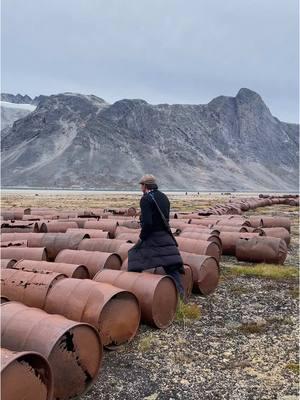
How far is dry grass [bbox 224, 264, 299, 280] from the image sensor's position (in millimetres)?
12344

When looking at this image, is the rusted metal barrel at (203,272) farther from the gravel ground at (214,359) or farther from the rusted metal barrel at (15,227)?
the rusted metal barrel at (15,227)

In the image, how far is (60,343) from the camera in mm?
5473

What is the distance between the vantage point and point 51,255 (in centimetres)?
1269

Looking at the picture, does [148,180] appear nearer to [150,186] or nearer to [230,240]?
[150,186]

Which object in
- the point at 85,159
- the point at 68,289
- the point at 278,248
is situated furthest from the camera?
the point at 85,159

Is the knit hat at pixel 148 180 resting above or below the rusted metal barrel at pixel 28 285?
above

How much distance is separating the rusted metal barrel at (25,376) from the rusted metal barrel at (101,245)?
260 inches

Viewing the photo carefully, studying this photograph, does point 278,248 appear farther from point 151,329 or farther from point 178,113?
point 178,113

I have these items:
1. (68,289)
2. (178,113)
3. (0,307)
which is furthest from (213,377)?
(178,113)

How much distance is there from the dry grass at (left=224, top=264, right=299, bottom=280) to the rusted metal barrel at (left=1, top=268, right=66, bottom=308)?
5.97 metres

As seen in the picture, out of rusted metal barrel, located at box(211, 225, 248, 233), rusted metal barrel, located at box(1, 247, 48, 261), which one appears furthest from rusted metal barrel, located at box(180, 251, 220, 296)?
rusted metal barrel, located at box(211, 225, 248, 233)

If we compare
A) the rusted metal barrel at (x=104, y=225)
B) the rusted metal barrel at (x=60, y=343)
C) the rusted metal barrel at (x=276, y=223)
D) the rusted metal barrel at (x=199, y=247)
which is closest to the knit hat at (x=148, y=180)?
the rusted metal barrel at (x=60, y=343)

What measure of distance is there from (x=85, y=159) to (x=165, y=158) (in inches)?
875

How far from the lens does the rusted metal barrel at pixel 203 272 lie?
33.1 feet
